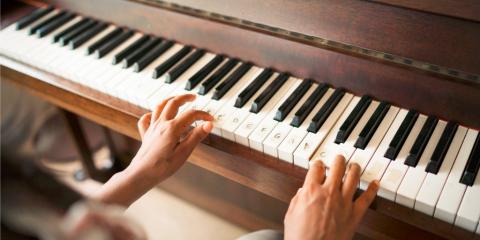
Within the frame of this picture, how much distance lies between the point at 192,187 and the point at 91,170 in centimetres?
52

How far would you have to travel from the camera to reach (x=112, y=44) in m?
1.54

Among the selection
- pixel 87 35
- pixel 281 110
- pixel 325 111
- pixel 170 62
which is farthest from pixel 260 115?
pixel 87 35

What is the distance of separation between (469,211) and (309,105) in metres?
0.44

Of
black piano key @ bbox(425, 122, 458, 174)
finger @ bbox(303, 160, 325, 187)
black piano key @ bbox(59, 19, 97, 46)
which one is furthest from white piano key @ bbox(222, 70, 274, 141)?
black piano key @ bbox(59, 19, 97, 46)

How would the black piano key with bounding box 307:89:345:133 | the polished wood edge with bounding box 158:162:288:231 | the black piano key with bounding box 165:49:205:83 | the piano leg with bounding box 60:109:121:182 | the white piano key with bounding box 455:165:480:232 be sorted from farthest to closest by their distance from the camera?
the piano leg with bounding box 60:109:121:182 < the polished wood edge with bounding box 158:162:288:231 < the black piano key with bounding box 165:49:205:83 < the black piano key with bounding box 307:89:345:133 < the white piano key with bounding box 455:165:480:232

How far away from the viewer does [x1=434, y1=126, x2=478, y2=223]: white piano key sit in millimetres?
965

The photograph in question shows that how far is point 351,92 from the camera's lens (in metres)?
1.27

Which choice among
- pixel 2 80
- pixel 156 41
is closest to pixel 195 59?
pixel 156 41

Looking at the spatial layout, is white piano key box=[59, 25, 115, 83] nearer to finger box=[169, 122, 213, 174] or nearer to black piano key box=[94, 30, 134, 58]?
black piano key box=[94, 30, 134, 58]

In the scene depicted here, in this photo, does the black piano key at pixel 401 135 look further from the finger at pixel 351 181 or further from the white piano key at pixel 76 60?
the white piano key at pixel 76 60

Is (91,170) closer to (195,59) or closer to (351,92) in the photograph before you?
(195,59)

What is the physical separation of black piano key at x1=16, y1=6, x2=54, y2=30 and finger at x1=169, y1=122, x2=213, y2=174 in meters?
0.89

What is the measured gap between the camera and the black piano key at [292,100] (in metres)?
1.20

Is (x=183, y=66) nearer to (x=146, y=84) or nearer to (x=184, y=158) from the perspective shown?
(x=146, y=84)
